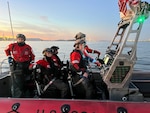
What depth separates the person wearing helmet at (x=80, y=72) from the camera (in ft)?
14.3

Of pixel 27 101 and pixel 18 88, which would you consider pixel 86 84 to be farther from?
pixel 18 88

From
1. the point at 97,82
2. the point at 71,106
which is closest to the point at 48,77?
the point at 71,106

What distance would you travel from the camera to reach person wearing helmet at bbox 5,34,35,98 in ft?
17.2

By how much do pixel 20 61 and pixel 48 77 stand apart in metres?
1.28

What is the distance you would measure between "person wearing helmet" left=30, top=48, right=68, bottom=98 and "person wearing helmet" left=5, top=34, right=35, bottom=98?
722 mm

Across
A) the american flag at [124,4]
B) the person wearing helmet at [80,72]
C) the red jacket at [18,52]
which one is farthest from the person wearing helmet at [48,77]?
the american flag at [124,4]

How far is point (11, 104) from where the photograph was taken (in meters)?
4.20

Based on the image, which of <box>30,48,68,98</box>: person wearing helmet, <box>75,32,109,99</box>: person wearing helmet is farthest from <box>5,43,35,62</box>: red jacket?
<box>75,32,109,99</box>: person wearing helmet

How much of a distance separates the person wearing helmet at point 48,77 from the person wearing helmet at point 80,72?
27 centimetres

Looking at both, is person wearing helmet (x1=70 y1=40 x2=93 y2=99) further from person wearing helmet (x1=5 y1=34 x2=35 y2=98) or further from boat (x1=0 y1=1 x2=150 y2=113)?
person wearing helmet (x1=5 y1=34 x2=35 y2=98)

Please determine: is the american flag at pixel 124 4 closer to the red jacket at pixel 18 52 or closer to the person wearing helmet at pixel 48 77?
the person wearing helmet at pixel 48 77

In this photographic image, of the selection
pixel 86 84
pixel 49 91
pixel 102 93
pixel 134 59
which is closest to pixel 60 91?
pixel 49 91

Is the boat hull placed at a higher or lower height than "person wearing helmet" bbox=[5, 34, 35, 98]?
lower

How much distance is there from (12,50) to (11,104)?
177 centimetres
